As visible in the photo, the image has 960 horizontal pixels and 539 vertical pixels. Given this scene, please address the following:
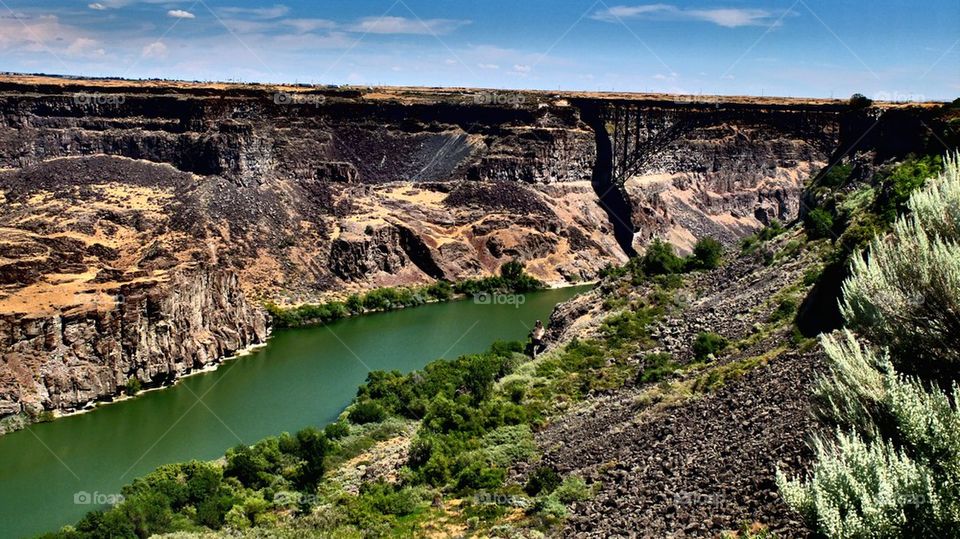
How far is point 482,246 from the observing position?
86.4 m

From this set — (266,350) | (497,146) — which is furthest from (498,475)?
(497,146)

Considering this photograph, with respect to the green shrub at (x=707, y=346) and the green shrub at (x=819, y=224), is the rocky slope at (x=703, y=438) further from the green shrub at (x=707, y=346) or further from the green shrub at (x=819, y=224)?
the green shrub at (x=819, y=224)

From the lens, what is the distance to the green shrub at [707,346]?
35719 mm

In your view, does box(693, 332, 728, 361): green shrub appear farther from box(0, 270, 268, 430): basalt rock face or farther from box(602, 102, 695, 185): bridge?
box(602, 102, 695, 185): bridge

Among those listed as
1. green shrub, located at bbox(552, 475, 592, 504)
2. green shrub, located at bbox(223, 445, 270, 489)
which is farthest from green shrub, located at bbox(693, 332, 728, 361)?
green shrub, located at bbox(223, 445, 270, 489)

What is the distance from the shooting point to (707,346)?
118 ft

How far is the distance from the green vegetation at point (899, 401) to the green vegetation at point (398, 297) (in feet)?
172

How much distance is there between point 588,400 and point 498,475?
749cm

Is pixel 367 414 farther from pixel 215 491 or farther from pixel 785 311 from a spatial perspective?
pixel 785 311

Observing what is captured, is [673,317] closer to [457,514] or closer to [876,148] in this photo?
[457,514]

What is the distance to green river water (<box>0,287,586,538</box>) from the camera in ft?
118

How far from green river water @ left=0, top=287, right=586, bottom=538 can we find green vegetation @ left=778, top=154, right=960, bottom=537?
26629 millimetres

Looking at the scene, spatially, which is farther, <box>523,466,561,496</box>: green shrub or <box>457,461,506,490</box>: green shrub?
<box>457,461,506,490</box>: green shrub

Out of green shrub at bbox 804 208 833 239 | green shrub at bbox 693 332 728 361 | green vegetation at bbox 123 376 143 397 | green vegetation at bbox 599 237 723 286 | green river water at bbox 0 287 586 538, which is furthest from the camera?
green vegetation at bbox 599 237 723 286
